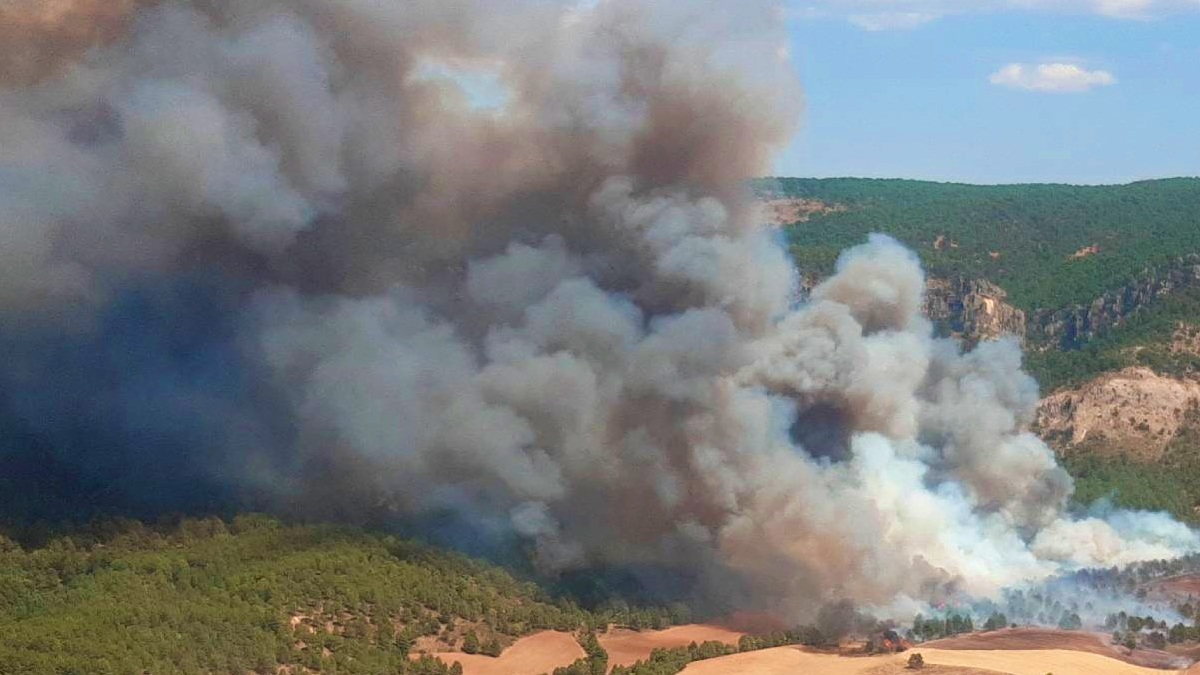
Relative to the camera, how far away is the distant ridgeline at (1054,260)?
3942 inches

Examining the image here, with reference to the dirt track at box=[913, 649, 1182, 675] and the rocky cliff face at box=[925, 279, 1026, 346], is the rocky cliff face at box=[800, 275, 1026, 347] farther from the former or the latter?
the dirt track at box=[913, 649, 1182, 675]

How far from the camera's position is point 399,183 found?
63.8 m

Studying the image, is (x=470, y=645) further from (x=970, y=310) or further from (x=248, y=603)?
(x=970, y=310)

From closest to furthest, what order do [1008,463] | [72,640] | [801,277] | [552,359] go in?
[72,640], [552,359], [1008,463], [801,277]

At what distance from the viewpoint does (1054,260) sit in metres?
128

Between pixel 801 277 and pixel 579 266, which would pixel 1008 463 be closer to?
pixel 579 266

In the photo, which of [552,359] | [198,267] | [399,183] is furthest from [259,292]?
[552,359]

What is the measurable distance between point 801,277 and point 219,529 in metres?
58.8

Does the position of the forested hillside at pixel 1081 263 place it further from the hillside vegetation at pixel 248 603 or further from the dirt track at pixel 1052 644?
the hillside vegetation at pixel 248 603

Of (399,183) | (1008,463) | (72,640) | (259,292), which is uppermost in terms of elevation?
(399,183)

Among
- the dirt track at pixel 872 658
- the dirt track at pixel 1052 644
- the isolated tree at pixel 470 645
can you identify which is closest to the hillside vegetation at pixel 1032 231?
the dirt track at pixel 1052 644

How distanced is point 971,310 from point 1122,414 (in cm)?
2290

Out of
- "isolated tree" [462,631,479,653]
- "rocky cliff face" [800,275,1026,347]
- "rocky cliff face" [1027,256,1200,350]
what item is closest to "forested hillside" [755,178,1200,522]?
"rocky cliff face" [1027,256,1200,350]

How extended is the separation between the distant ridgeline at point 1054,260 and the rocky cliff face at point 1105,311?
91 mm
